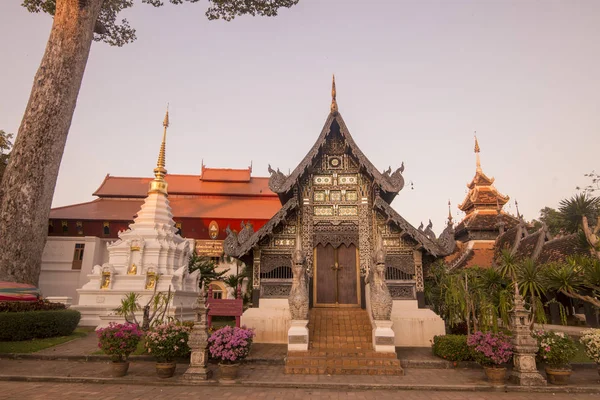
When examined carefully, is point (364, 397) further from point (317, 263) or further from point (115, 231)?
point (115, 231)

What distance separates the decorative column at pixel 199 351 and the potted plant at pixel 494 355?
5734mm

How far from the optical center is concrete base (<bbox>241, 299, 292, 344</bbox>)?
38.0 ft

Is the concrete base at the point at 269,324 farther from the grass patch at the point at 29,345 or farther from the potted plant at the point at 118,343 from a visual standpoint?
the grass patch at the point at 29,345

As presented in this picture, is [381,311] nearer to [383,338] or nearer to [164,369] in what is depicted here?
[383,338]

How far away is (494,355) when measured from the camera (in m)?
7.80

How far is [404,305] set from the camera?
38.7 ft

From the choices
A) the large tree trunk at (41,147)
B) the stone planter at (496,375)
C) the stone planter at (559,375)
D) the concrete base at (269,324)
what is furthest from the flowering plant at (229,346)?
A: the large tree trunk at (41,147)

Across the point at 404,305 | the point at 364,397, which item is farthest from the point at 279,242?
the point at 364,397

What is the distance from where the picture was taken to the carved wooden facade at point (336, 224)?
39.6 ft

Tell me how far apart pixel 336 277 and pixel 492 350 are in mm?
5534

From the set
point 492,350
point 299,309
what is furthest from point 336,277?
point 492,350

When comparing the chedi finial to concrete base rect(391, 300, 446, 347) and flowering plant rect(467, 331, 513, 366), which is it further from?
flowering plant rect(467, 331, 513, 366)

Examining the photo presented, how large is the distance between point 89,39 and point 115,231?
680 inches

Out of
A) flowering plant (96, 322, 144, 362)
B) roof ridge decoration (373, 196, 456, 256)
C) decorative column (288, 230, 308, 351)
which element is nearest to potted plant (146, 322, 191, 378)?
flowering plant (96, 322, 144, 362)
